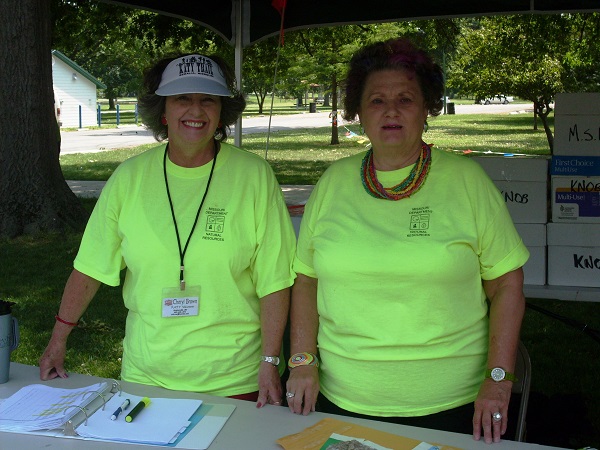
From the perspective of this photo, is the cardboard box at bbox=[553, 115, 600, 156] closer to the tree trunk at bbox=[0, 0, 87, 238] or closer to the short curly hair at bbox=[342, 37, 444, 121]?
the short curly hair at bbox=[342, 37, 444, 121]

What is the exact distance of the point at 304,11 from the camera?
16.2ft

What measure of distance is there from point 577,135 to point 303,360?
250 cm

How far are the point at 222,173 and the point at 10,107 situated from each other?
5.65 meters

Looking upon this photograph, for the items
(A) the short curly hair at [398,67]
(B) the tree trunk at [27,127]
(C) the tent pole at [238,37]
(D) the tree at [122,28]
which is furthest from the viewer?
(D) the tree at [122,28]

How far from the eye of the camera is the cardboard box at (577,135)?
404 cm

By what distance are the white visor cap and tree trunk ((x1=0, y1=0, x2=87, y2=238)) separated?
17.7 feet

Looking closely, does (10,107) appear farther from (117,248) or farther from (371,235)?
(371,235)

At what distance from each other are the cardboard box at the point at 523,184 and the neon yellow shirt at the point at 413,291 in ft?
6.13

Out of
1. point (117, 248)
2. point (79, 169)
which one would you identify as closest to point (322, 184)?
point (117, 248)

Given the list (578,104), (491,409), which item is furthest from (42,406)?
(578,104)

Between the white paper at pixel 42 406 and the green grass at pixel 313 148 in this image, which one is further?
the green grass at pixel 313 148

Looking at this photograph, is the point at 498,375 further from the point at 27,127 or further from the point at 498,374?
the point at 27,127

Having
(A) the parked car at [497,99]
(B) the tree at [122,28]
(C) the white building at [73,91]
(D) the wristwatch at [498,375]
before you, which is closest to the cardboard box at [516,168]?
(D) the wristwatch at [498,375]

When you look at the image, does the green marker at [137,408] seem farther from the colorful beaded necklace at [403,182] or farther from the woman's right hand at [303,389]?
the colorful beaded necklace at [403,182]
